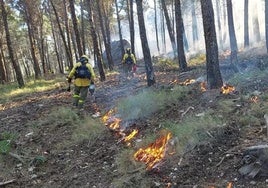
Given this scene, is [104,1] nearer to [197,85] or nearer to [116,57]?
[116,57]

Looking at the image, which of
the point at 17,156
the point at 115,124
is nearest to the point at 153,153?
the point at 115,124

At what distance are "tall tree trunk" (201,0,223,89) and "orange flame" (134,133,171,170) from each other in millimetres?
4146

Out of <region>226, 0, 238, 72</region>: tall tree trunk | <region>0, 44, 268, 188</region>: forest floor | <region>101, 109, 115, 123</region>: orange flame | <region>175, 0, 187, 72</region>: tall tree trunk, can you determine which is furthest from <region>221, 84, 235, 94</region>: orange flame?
<region>175, 0, 187, 72</region>: tall tree trunk

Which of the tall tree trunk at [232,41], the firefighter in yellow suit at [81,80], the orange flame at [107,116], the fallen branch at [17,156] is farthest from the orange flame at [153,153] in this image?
the tall tree trunk at [232,41]

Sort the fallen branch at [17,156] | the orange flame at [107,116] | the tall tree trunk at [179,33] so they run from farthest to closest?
1. the tall tree trunk at [179,33]
2. the orange flame at [107,116]
3. the fallen branch at [17,156]

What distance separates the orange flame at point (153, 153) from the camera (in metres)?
6.36

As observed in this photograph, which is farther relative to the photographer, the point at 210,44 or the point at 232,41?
the point at 232,41

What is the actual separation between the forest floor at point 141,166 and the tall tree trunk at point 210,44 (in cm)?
53

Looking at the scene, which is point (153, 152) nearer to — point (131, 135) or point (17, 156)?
point (131, 135)

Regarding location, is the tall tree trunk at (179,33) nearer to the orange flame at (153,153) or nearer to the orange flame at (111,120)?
the orange flame at (111,120)

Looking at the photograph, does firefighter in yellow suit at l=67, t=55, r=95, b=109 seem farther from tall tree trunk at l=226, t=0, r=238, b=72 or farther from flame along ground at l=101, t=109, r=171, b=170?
tall tree trunk at l=226, t=0, r=238, b=72

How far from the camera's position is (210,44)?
1052 cm

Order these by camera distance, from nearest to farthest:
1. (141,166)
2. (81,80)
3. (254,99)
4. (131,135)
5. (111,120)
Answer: (141,166), (131,135), (254,99), (111,120), (81,80)

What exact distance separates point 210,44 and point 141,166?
556 cm
